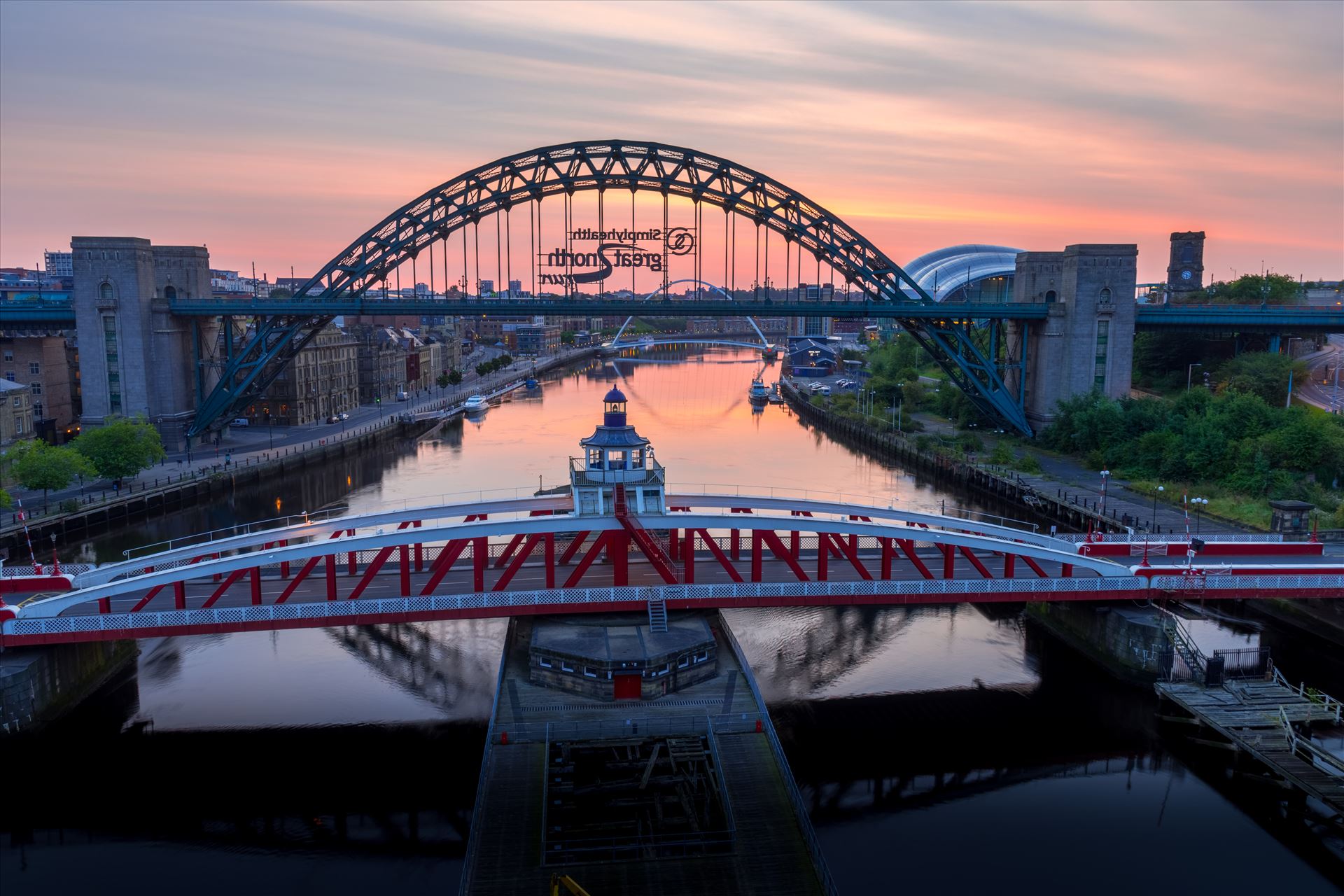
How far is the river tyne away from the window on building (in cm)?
3286

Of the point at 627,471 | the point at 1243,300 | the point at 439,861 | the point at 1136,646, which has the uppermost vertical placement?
the point at 1243,300

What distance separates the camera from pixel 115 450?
164 ft

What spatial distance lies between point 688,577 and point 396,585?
26.5ft

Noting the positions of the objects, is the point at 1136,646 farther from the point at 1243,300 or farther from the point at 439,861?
the point at 1243,300

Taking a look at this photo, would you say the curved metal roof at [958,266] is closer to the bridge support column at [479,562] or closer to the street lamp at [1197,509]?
the street lamp at [1197,509]

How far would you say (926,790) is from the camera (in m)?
24.0

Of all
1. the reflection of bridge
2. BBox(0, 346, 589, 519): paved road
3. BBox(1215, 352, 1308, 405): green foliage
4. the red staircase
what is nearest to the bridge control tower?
the red staircase

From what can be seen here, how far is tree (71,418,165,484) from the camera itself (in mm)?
49719

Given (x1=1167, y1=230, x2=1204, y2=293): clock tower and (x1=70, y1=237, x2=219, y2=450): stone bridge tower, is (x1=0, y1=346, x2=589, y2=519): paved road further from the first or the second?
(x1=1167, y1=230, x2=1204, y2=293): clock tower

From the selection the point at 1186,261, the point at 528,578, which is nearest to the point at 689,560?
the point at 528,578

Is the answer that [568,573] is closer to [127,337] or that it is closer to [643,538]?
[643,538]

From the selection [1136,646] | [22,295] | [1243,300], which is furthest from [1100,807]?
[22,295]

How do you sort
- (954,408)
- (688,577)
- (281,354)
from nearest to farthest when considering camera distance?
(688,577) → (281,354) → (954,408)

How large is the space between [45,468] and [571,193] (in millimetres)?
33699
